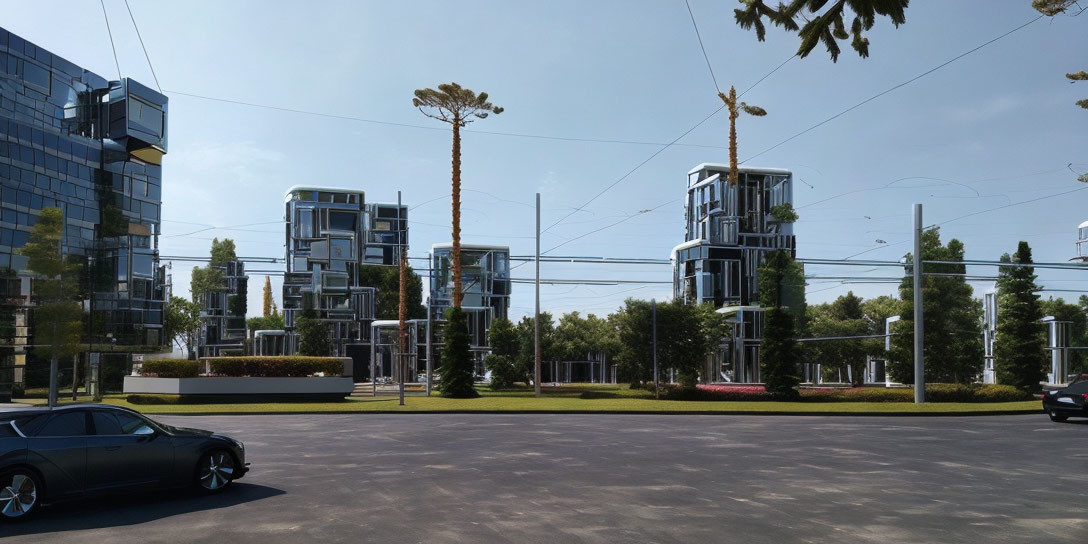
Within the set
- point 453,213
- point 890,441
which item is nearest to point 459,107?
point 453,213

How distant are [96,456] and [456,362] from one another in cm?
3395

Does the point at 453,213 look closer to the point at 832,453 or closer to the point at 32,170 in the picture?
the point at 32,170

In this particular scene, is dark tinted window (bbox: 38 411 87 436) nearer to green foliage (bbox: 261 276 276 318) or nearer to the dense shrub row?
the dense shrub row

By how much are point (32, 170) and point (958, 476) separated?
3884cm

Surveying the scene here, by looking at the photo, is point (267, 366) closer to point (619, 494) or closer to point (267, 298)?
point (619, 494)

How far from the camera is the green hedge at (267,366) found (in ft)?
132

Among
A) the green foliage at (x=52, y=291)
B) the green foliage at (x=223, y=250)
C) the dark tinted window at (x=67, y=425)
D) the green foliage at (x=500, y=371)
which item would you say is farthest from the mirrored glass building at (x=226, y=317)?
the dark tinted window at (x=67, y=425)

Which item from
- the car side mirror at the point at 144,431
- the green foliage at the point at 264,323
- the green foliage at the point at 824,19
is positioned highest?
the green foliage at the point at 824,19

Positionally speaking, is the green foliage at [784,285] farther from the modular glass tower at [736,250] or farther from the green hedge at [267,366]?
the green hedge at [267,366]

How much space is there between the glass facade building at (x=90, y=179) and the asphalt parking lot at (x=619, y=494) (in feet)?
77.3

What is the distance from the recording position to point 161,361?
131 feet

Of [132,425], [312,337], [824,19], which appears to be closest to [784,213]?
[312,337]

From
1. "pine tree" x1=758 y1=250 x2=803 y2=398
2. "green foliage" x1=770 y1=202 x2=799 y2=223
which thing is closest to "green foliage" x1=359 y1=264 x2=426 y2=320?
"green foliage" x1=770 y1=202 x2=799 y2=223

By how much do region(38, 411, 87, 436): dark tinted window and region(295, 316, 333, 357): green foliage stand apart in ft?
199
